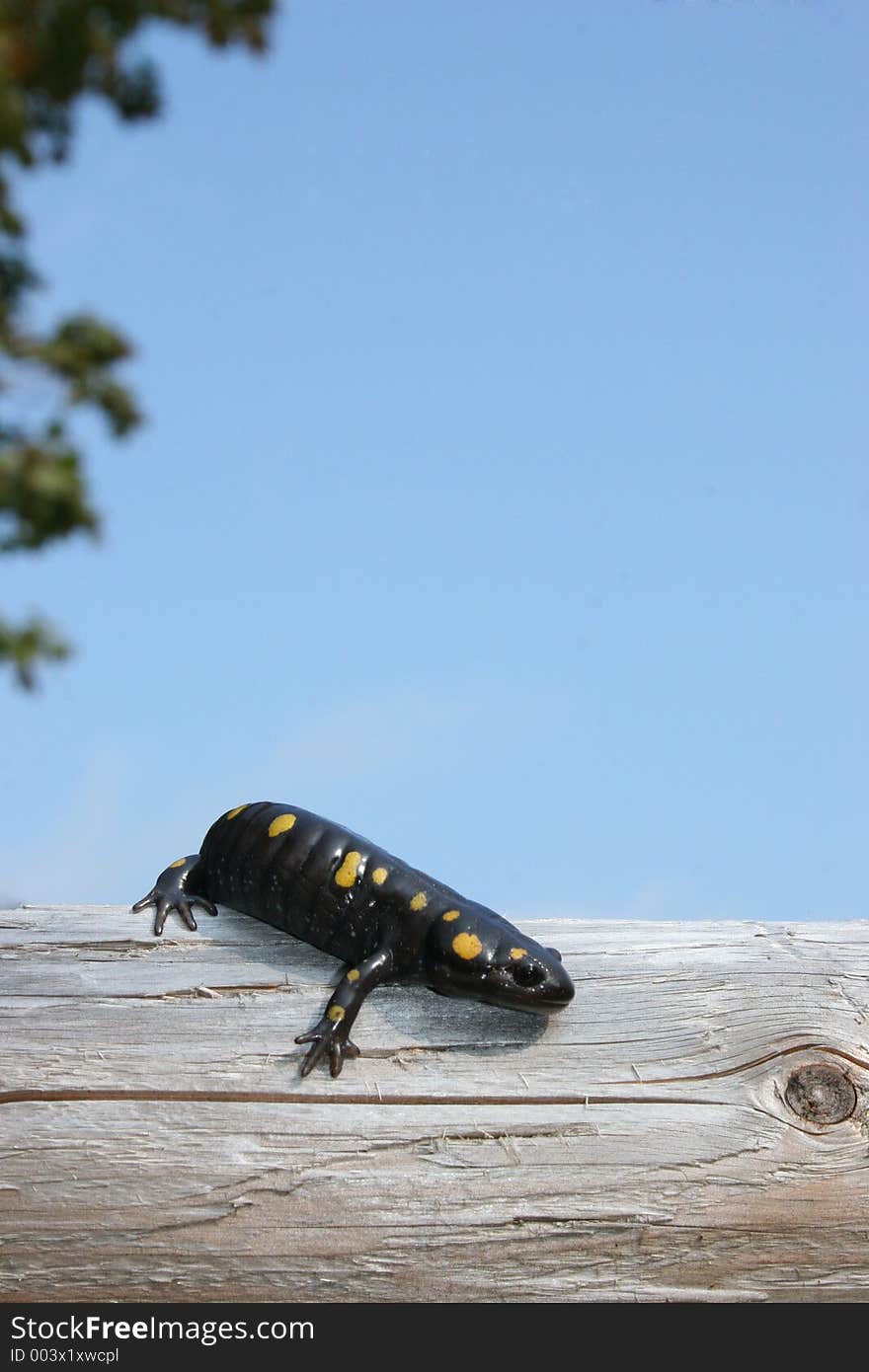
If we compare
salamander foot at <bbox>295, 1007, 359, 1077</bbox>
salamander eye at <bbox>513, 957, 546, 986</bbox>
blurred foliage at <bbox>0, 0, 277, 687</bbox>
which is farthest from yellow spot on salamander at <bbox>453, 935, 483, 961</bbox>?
blurred foliage at <bbox>0, 0, 277, 687</bbox>

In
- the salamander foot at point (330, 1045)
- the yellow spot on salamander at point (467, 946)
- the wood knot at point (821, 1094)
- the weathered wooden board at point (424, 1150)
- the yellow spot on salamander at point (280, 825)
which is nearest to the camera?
the weathered wooden board at point (424, 1150)

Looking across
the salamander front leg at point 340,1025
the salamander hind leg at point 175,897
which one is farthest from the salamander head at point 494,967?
the salamander hind leg at point 175,897

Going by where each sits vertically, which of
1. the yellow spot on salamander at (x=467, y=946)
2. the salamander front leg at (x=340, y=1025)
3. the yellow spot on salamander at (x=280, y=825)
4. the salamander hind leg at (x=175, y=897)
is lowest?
the salamander front leg at (x=340, y=1025)

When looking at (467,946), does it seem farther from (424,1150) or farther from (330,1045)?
(424,1150)

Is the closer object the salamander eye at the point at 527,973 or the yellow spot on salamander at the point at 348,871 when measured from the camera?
the salamander eye at the point at 527,973

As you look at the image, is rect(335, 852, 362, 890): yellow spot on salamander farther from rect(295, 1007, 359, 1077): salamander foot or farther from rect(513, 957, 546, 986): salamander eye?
rect(513, 957, 546, 986): salamander eye

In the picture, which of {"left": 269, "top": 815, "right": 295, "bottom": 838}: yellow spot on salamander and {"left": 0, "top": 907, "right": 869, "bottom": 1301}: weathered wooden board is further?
{"left": 269, "top": 815, "right": 295, "bottom": 838}: yellow spot on salamander

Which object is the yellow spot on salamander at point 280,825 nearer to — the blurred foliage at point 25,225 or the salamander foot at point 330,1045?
the salamander foot at point 330,1045
